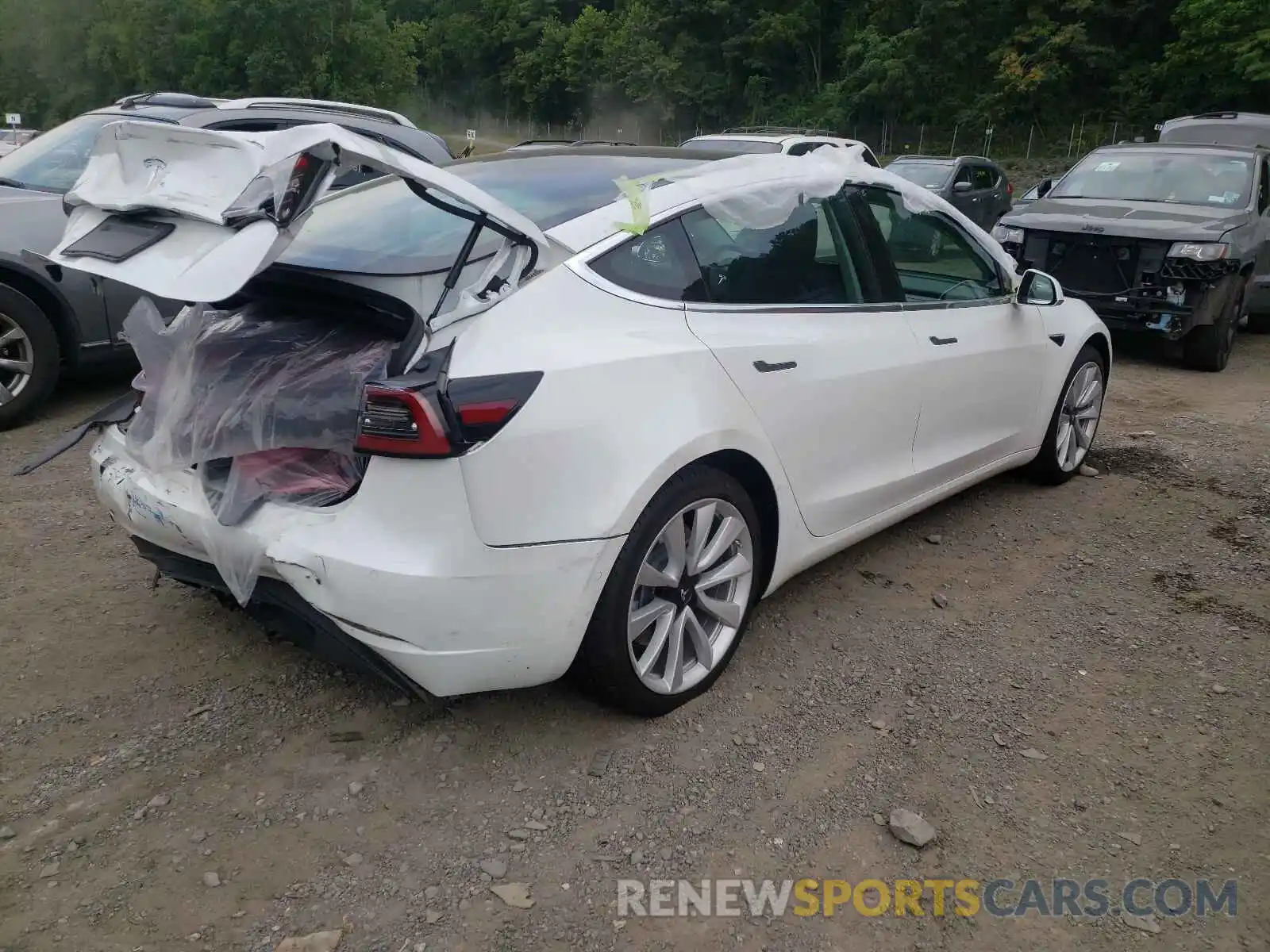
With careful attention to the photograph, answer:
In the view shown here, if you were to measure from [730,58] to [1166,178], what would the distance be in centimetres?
5117

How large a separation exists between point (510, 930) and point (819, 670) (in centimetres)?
148

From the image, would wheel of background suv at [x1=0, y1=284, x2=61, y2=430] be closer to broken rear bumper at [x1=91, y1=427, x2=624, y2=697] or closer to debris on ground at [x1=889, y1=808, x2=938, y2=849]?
broken rear bumper at [x1=91, y1=427, x2=624, y2=697]

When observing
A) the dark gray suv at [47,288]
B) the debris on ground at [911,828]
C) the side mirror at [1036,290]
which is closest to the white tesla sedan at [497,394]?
the debris on ground at [911,828]

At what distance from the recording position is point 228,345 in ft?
9.50

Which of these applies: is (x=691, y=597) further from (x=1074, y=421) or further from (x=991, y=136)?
(x=991, y=136)

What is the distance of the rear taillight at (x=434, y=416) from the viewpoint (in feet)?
7.68

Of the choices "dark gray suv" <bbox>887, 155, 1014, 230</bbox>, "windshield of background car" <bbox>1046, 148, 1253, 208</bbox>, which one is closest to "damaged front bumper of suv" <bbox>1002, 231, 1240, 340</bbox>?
"windshield of background car" <bbox>1046, 148, 1253, 208</bbox>

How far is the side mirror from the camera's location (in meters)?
4.45

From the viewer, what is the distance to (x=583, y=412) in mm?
2523

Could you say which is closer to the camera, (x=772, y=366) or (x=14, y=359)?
(x=772, y=366)

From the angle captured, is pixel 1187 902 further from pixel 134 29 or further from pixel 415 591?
pixel 134 29

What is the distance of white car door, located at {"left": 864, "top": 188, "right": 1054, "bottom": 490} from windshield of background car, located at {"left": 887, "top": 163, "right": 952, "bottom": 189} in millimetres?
10794

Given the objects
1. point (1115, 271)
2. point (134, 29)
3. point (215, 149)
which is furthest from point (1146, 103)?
point (134, 29)

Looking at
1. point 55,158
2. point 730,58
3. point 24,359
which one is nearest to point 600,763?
point 24,359
